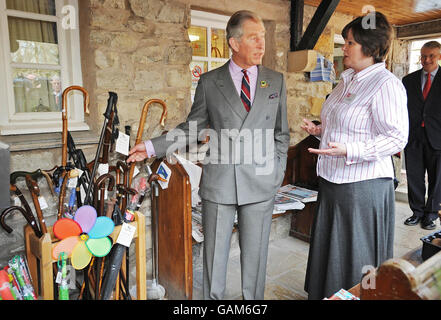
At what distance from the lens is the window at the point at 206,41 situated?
3.20 metres

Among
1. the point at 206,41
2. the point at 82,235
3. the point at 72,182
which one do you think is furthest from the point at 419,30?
the point at 82,235

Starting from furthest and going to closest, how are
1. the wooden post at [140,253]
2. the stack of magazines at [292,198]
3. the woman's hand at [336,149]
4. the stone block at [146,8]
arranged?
the stack of magazines at [292,198] → the stone block at [146,8] → the wooden post at [140,253] → the woman's hand at [336,149]

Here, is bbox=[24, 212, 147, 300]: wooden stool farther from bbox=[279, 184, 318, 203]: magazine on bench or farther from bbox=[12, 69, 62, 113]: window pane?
bbox=[279, 184, 318, 203]: magazine on bench

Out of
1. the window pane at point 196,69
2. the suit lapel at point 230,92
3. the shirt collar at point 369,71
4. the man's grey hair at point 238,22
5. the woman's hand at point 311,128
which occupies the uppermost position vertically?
the man's grey hair at point 238,22

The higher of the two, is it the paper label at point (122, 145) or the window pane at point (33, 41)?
the window pane at point (33, 41)

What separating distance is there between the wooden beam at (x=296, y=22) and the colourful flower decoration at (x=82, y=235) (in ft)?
8.74

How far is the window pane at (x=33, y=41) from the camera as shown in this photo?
2.17 meters

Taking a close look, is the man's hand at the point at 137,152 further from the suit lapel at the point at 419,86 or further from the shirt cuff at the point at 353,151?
the suit lapel at the point at 419,86

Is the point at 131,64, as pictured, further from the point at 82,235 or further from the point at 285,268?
the point at 285,268

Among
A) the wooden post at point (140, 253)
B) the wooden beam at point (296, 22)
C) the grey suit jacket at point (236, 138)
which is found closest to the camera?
the grey suit jacket at point (236, 138)

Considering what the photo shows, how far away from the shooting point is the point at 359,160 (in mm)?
1735

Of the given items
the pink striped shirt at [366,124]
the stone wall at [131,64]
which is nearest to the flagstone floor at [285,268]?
the stone wall at [131,64]

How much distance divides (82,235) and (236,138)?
0.91m

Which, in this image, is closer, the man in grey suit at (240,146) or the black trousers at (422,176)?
the man in grey suit at (240,146)
